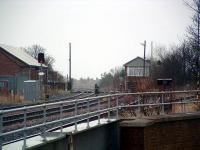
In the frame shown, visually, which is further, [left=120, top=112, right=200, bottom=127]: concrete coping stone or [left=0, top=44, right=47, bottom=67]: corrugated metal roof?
[left=0, top=44, right=47, bottom=67]: corrugated metal roof

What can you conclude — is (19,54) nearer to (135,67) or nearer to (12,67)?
(12,67)

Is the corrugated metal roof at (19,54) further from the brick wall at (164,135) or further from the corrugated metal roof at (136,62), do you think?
the brick wall at (164,135)

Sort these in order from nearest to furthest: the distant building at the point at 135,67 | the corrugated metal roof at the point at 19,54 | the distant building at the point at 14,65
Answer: the distant building at the point at 14,65 → the corrugated metal roof at the point at 19,54 → the distant building at the point at 135,67

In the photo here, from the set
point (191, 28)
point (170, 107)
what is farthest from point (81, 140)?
point (191, 28)

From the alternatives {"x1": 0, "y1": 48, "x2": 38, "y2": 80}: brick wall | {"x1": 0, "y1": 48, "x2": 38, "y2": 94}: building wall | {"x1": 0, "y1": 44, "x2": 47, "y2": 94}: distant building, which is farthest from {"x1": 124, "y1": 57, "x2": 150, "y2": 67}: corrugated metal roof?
{"x1": 0, "y1": 48, "x2": 38, "y2": 80}: brick wall

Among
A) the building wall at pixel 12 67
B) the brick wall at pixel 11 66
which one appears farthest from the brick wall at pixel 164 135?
the brick wall at pixel 11 66

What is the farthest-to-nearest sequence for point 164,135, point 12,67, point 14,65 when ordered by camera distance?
point 12,67, point 14,65, point 164,135

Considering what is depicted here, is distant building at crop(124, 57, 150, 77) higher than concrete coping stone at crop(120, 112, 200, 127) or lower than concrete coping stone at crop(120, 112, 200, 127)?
higher

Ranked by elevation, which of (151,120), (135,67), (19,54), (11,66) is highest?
(19,54)

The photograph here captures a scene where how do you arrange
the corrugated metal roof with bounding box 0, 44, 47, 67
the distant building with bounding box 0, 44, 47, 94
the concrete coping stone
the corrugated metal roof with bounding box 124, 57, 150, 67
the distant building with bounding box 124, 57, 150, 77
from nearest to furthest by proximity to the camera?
the concrete coping stone → the distant building with bounding box 0, 44, 47, 94 → the corrugated metal roof with bounding box 0, 44, 47, 67 → the distant building with bounding box 124, 57, 150, 77 → the corrugated metal roof with bounding box 124, 57, 150, 67

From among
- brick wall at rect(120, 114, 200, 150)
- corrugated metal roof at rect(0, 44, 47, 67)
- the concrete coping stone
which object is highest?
corrugated metal roof at rect(0, 44, 47, 67)

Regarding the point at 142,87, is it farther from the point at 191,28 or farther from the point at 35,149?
the point at 35,149

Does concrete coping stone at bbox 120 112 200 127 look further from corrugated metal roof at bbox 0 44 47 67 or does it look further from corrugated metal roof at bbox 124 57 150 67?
corrugated metal roof at bbox 124 57 150 67

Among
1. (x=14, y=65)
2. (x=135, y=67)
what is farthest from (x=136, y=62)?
(x=14, y=65)
